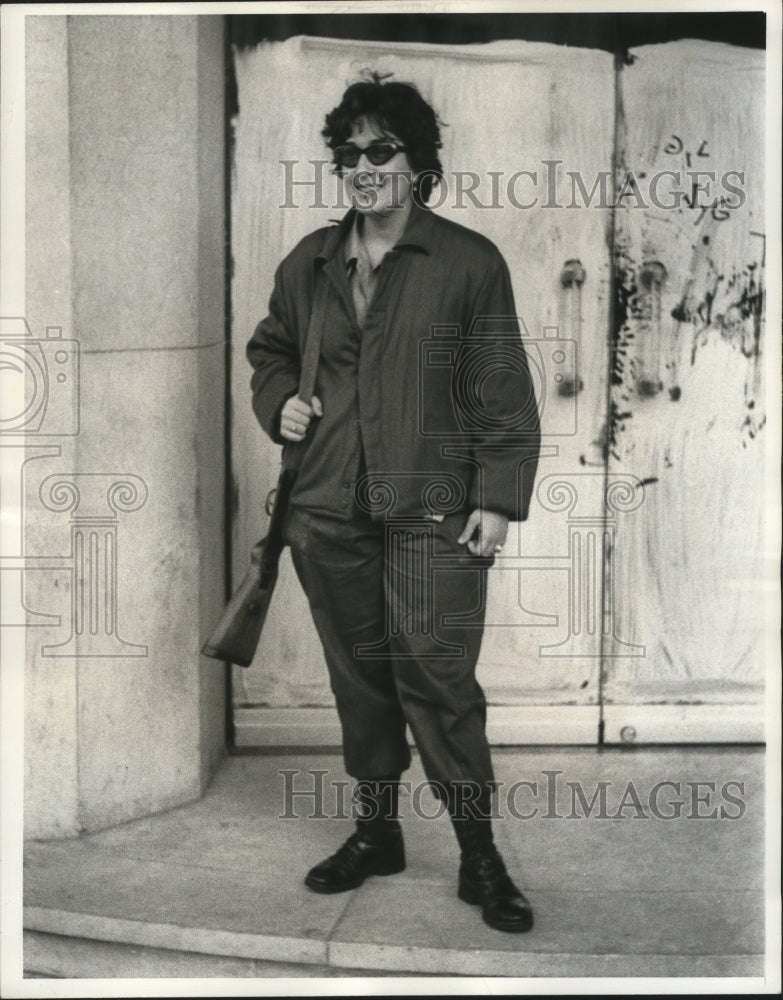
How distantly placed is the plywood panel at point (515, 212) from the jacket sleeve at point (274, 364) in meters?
0.22

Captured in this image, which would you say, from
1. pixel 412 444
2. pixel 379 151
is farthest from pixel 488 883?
pixel 379 151

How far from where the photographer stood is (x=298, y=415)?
14.2ft

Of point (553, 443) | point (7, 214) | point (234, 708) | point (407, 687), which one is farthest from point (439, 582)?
point (7, 214)

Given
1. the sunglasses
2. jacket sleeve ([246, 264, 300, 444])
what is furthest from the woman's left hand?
the sunglasses

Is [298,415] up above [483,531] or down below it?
above

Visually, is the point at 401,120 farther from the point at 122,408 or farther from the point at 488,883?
the point at 488,883

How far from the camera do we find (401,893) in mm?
4461

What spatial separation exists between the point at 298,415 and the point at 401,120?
83 centimetres

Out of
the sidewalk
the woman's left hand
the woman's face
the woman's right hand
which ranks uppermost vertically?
the woman's face

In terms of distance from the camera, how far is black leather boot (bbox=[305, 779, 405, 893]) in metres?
4.50

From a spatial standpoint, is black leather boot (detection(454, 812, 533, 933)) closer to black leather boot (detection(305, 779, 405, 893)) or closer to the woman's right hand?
black leather boot (detection(305, 779, 405, 893))

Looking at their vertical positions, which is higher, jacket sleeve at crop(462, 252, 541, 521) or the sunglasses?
the sunglasses

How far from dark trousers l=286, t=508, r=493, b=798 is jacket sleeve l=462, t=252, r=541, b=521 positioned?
145mm

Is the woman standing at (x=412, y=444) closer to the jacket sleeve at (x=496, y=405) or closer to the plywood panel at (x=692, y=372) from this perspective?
the jacket sleeve at (x=496, y=405)
